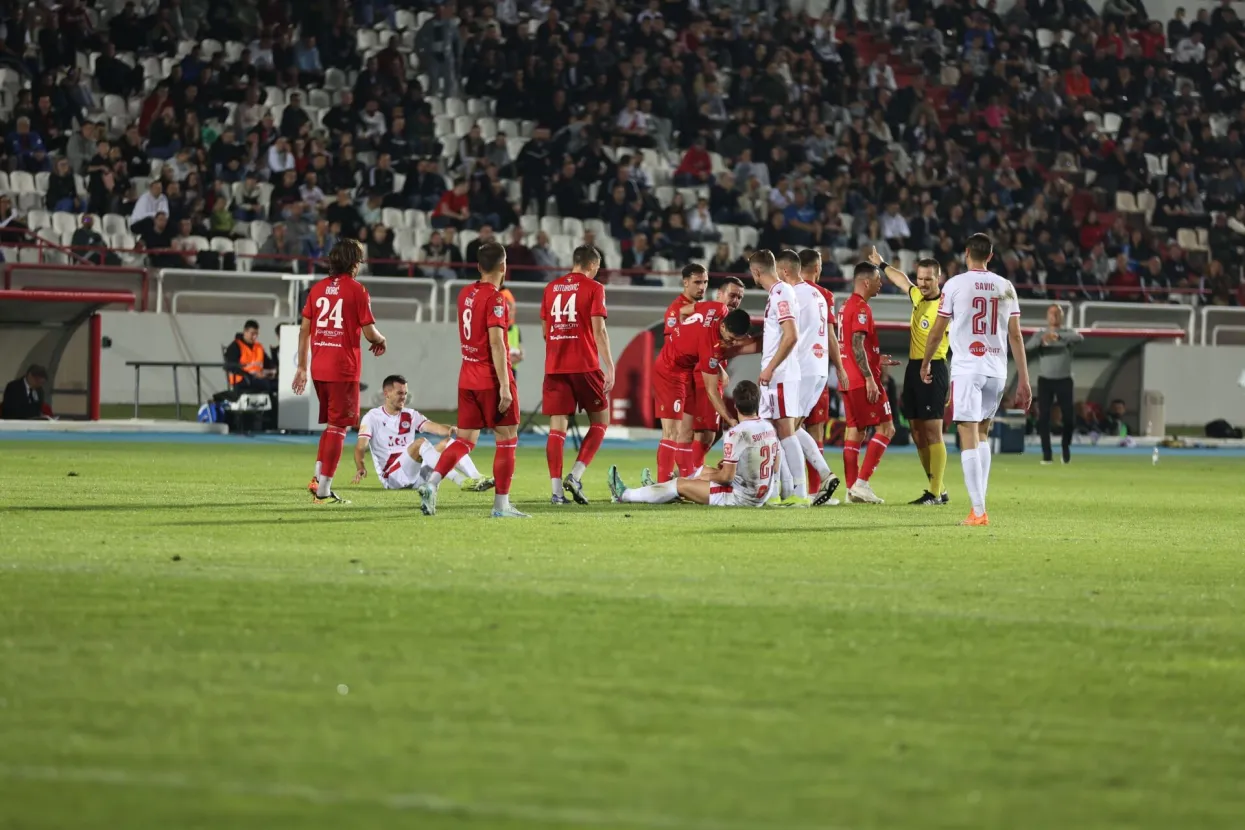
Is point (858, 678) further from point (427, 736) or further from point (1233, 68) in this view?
point (1233, 68)

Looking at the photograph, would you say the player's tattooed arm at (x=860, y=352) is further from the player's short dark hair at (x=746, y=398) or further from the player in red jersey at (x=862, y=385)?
the player's short dark hair at (x=746, y=398)

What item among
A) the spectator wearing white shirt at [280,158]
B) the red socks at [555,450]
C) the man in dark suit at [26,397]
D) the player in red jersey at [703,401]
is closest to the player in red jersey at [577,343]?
the red socks at [555,450]

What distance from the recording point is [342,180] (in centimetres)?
2995

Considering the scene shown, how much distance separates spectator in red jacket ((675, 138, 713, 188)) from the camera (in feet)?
110

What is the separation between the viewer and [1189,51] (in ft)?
137

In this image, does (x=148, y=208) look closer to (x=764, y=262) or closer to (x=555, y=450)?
(x=555, y=450)

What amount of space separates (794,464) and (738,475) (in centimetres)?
57

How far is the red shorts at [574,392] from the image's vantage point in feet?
44.5

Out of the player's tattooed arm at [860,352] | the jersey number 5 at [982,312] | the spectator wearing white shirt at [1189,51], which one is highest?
the spectator wearing white shirt at [1189,51]

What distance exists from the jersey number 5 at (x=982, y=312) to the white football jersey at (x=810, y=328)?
1938 millimetres

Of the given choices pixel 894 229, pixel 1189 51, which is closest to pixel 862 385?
pixel 894 229

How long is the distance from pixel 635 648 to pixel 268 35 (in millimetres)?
27362

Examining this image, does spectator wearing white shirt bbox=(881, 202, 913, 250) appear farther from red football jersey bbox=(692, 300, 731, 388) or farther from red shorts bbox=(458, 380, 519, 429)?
red shorts bbox=(458, 380, 519, 429)

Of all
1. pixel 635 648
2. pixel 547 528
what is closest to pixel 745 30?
pixel 547 528
